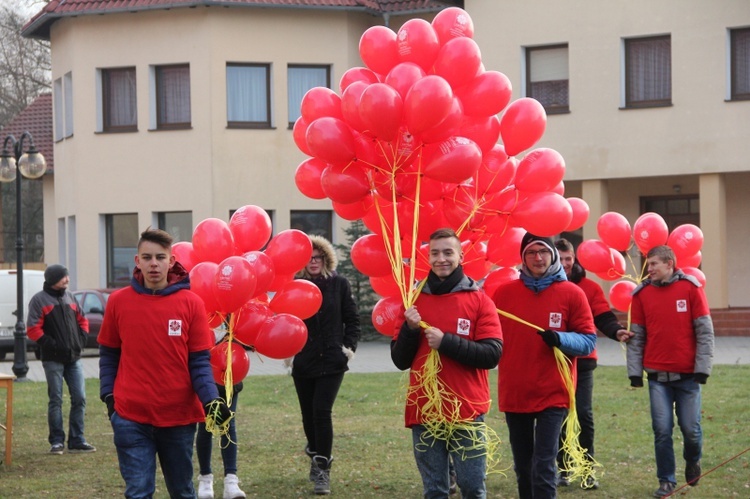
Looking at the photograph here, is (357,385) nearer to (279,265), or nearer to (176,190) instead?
(279,265)

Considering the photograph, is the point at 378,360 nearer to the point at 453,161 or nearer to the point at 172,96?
the point at 172,96

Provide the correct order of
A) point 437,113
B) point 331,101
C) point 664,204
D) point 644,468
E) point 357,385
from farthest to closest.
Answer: point 664,204, point 357,385, point 644,468, point 331,101, point 437,113

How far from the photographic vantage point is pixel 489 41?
26.0 metres

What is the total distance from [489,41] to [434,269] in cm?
1998

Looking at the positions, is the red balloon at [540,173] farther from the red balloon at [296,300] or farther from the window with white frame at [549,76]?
the window with white frame at [549,76]

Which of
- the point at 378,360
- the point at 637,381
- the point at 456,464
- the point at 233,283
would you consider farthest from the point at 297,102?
the point at 456,464

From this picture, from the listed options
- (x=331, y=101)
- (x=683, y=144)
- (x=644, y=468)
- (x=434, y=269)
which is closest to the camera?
(x=434, y=269)

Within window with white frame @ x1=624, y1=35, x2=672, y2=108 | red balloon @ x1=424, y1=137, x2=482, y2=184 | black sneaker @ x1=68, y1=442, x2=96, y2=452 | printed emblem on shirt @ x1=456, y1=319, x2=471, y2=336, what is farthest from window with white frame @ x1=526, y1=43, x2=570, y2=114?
printed emblem on shirt @ x1=456, y1=319, x2=471, y2=336

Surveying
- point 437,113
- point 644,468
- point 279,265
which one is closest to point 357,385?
point 644,468

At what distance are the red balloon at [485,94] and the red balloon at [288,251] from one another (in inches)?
59.0

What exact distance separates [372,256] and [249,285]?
924 mm

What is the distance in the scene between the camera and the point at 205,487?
895cm

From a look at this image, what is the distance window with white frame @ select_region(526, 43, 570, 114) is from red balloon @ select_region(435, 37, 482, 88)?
1815cm

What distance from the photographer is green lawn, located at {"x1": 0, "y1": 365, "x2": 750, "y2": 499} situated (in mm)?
9414
